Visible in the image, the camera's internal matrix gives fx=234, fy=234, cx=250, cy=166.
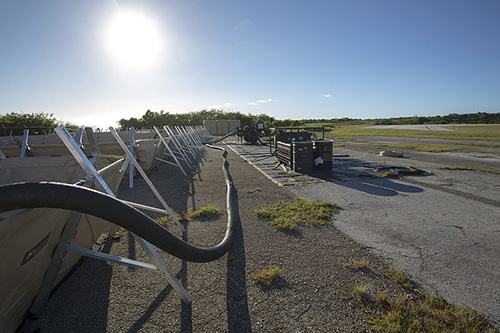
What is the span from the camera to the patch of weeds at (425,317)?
178 cm

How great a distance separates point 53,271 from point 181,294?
1.04 metres

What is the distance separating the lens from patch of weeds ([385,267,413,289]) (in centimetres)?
229

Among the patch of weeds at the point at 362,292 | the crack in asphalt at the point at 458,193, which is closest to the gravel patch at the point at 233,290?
the patch of weeds at the point at 362,292

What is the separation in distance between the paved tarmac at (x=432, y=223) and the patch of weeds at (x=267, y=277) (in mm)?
1371

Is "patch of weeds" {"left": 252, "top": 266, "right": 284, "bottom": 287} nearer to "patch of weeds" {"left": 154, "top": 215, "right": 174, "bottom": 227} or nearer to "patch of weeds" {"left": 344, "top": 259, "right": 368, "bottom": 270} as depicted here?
"patch of weeds" {"left": 344, "top": 259, "right": 368, "bottom": 270}

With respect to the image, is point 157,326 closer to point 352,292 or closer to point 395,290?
point 352,292

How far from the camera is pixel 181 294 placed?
2.09 meters

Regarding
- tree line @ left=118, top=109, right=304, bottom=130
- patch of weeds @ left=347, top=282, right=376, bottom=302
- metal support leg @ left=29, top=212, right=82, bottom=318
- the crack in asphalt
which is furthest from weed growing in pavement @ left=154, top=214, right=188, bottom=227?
tree line @ left=118, top=109, right=304, bottom=130

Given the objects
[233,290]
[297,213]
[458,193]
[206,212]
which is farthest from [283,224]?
[458,193]

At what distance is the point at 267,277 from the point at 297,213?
1856mm

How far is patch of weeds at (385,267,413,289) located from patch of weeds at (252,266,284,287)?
113 centimetres

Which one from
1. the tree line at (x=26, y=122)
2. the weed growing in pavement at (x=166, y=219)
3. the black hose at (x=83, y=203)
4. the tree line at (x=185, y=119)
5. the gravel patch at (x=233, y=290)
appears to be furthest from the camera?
the tree line at (x=185, y=119)

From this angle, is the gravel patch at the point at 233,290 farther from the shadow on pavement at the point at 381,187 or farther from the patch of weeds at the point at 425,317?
the shadow on pavement at the point at 381,187

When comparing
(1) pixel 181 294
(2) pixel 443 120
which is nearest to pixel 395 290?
(1) pixel 181 294
